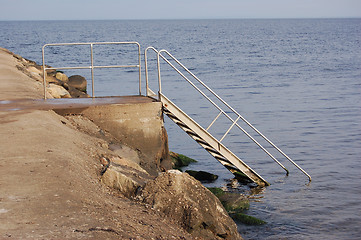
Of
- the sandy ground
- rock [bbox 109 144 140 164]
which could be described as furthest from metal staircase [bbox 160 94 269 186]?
the sandy ground

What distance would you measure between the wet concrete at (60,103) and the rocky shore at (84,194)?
0.85 meters

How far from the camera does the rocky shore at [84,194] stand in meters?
5.45

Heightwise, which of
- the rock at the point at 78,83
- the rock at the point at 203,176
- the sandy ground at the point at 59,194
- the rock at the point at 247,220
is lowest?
the rock at the point at 203,176

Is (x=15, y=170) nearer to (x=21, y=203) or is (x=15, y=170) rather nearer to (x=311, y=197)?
(x=21, y=203)

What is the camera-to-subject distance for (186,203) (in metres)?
7.06

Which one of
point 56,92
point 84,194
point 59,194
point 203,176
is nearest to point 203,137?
point 203,176

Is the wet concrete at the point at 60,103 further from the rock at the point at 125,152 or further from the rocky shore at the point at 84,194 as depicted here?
the rock at the point at 125,152

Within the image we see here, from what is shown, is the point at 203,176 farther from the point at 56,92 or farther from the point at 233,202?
the point at 56,92

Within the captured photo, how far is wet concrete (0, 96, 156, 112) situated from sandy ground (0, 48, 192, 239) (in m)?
1.40

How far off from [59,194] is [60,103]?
18.8 ft

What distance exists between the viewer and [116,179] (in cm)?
757

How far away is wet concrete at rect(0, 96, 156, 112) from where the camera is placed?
10.9 m

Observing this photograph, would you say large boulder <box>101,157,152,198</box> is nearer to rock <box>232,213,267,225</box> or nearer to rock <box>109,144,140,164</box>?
rock <box>109,144,140,164</box>

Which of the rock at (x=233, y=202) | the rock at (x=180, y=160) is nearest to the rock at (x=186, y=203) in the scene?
the rock at (x=233, y=202)
